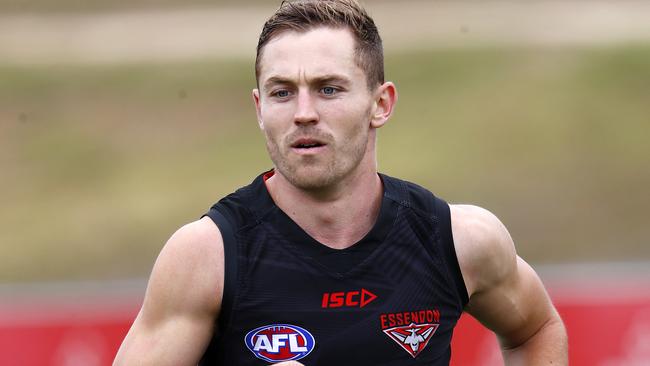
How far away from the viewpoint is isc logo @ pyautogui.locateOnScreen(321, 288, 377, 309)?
3924 mm

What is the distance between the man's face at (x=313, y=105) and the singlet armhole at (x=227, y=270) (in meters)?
0.26

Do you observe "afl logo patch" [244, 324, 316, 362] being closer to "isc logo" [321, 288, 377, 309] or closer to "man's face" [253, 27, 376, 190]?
"isc logo" [321, 288, 377, 309]

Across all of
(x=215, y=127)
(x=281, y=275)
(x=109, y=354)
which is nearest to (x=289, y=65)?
(x=281, y=275)

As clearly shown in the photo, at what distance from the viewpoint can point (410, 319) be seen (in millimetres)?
3998

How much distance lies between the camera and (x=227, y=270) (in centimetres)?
385

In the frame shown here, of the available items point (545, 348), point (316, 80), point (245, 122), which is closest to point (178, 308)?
point (316, 80)

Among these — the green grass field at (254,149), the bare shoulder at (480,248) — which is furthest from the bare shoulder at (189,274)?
the green grass field at (254,149)

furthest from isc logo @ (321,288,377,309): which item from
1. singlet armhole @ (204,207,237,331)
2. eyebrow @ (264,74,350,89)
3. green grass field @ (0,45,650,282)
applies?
green grass field @ (0,45,650,282)

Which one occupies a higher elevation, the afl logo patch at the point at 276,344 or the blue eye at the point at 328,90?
the blue eye at the point at 328,90

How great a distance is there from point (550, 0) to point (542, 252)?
762 centimetres

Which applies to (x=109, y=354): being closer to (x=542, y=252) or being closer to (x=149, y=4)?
(x=542, y=252)

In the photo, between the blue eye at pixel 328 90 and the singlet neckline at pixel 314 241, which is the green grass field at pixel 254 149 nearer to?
the singlet neckline at pixel 314 241

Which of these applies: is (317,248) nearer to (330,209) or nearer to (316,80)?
(330,209)

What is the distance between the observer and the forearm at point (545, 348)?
4535mm
